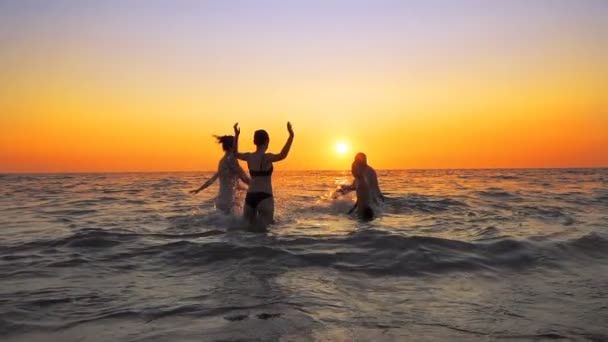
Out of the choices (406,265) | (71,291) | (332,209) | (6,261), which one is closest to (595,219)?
(332,209)

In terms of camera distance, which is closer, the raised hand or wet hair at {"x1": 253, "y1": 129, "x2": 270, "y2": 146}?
the raised hand

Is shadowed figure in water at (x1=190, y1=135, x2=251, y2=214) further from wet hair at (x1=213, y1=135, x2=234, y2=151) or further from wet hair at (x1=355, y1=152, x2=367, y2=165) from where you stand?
wet hair at (x1=355, y1=152, x2=367, y2=165)

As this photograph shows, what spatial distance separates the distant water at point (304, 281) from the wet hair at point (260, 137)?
1.76m

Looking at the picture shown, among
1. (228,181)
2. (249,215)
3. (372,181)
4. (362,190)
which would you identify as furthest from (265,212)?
(372,181)

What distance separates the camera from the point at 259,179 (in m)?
8.88

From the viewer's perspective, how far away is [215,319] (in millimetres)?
4082

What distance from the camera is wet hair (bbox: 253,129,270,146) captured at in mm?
8469

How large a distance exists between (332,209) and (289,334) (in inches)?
411

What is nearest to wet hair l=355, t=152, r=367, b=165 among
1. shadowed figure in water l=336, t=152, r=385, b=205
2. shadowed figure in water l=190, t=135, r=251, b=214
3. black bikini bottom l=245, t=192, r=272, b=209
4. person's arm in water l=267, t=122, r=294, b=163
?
shadowed figure in water l=336, t=152, r=385, b=205

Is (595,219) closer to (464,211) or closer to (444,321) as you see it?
(464,211)

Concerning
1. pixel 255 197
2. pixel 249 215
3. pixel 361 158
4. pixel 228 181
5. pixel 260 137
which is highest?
pixel 260 137

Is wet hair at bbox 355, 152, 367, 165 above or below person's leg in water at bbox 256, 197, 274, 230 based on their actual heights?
above

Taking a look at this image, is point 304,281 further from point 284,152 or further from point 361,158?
point 361,158

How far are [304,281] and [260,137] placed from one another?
3.68 metres
